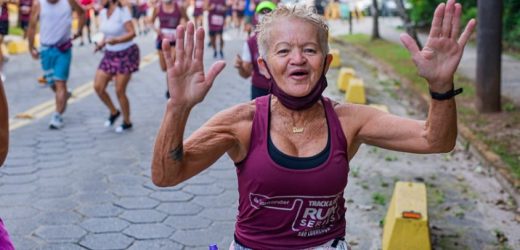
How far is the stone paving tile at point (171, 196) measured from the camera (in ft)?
19.0

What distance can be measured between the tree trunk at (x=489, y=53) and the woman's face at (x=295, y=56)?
6624mm

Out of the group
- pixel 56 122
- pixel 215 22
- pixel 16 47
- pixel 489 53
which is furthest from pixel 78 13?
pixel 16 47

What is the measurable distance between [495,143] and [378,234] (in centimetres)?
287

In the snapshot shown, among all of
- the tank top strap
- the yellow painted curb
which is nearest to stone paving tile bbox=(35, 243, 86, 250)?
the tank top strap

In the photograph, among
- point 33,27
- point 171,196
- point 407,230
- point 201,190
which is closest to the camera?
point 407,230

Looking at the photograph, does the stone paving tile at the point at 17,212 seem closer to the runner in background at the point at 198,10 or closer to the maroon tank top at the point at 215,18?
the maroon tank top at the point at 215,18

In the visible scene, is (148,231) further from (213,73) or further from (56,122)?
(56,122)

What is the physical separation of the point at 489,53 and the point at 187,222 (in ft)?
17.2

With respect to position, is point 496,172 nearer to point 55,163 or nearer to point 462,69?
point 55,163

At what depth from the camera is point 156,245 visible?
477 cm

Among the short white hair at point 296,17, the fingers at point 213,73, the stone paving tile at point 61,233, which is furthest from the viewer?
the stone paving tile at point 61,233

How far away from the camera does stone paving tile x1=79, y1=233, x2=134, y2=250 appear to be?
4730 millimetres

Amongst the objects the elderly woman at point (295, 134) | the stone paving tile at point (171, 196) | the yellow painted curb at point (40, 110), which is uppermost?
the elderly woman at point (295, 134)

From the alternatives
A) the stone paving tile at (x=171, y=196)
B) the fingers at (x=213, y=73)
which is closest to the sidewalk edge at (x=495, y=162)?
the stone paving tile at (x=171, y=196)
